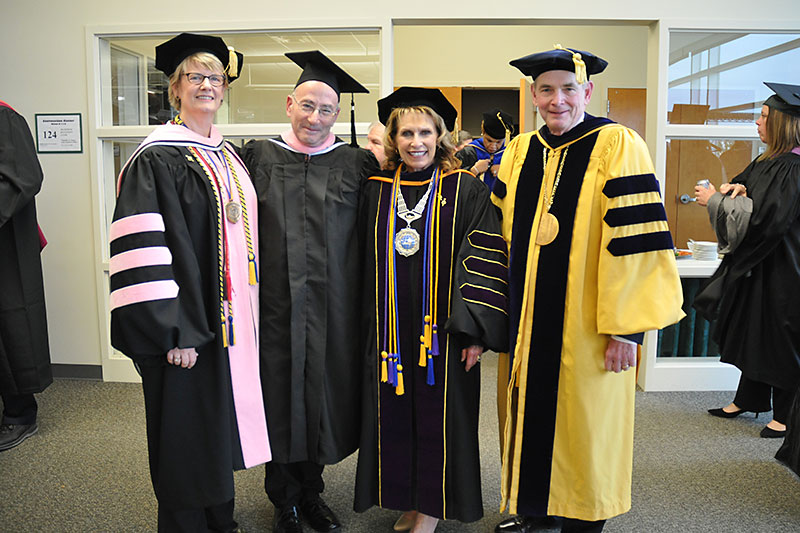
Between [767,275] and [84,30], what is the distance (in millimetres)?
4366

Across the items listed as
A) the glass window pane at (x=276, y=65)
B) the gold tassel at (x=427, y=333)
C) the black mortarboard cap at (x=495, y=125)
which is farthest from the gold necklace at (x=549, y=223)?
the black mortarboard cap at (x=495, y=125)

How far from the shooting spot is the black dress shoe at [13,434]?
3.18m

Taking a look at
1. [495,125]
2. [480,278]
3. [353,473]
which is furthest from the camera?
[495,125]

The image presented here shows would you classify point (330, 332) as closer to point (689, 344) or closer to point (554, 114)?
point (554, 114)

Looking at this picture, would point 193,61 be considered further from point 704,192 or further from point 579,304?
point 704,192

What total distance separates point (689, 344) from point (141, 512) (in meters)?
3.55

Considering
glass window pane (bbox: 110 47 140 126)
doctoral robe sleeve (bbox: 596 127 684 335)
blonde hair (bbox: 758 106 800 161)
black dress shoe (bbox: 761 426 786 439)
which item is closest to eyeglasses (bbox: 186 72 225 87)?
doctoral robe sleeve (bbox: 596 127 684 335)

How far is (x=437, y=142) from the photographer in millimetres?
2174

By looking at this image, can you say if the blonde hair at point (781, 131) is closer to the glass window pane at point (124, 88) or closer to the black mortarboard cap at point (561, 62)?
the black mortarboard cap at point (561, 62)

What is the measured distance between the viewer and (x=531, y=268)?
7.01ft

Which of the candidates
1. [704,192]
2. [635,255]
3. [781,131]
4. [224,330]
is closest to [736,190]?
[704,192]

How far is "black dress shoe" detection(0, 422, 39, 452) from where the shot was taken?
10.4 feet

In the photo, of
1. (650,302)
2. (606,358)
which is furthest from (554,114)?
(606,358)

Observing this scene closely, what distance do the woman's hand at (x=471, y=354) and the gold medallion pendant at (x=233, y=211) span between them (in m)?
0.90
